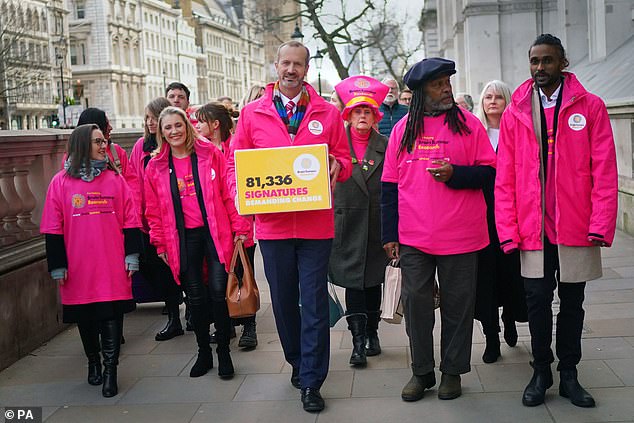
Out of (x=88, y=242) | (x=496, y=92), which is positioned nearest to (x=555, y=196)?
(x=496, y=92)

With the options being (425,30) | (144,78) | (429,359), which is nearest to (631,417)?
(429,359)

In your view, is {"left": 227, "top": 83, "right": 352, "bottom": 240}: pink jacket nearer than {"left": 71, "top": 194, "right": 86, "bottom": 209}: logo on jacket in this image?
Yes

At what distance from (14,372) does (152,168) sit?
187cm

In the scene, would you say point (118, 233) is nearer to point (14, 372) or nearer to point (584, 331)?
point (14, 372)

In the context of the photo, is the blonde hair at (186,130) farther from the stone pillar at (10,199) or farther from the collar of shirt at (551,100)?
the collar of shirt at (551,100)

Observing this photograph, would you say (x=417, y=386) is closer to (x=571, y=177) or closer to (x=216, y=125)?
(x=571, y=177)

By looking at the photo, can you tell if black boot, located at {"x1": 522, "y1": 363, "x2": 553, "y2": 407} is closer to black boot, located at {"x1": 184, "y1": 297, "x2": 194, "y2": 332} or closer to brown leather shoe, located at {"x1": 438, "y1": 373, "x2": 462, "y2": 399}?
brown leather shoe, located at {"x1": 438, "y1": 373, "x2": 462, "y2": 399}

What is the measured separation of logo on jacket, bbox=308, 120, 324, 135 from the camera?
5742 millimetres

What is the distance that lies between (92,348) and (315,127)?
2.32 meters

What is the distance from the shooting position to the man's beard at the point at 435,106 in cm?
557

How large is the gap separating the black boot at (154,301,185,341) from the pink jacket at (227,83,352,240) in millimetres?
2423

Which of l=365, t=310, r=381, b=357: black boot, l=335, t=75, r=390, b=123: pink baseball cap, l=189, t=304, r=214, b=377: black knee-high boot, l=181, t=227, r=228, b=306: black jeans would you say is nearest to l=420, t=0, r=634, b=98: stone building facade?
l=335, t=75, r=390, b=123: pink baseball cap

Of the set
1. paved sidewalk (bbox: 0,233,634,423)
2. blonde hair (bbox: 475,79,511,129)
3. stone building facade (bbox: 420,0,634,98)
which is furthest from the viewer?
stone building facade (bbox: 420,0,634,98)

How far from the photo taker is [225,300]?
6.65m
